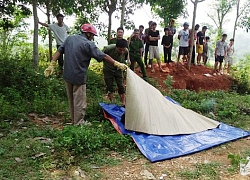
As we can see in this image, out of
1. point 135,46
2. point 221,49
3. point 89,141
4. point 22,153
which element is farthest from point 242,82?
point 22,153

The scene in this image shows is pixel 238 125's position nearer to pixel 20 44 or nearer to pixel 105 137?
pixel 105 137

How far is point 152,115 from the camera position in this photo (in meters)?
4.18

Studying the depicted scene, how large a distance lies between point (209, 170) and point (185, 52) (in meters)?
6.45

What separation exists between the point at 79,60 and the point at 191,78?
5199 mm

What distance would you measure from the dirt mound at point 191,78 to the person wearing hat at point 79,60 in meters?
3.90

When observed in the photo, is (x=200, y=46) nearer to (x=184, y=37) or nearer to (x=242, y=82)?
(x=184, y=37)

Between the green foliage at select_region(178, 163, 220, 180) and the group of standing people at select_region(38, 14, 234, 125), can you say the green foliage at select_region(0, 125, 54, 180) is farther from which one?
the green foliage at select_region(178, 163, 220, 180)

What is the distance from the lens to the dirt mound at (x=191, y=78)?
8320mm

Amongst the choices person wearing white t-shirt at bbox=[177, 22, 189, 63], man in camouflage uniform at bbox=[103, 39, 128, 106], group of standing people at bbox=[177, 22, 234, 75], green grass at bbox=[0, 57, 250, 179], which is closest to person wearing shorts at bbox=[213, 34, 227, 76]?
group of standing people at bbox=[177, 22, 234, 75]

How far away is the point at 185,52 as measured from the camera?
920cm

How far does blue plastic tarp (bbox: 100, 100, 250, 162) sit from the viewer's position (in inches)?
141

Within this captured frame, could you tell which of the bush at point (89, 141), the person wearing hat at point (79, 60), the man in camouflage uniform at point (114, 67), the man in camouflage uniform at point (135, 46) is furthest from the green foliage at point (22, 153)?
the man in camouflage uniform at point (135, 46)

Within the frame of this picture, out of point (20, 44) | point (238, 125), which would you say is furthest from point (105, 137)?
point (20, 44)

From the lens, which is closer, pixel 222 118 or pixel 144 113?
pixel 144 113
